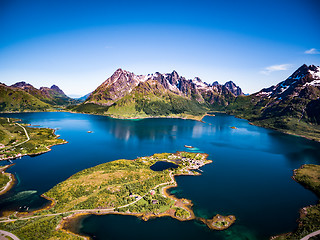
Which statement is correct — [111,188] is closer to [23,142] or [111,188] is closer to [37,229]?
[37,229]

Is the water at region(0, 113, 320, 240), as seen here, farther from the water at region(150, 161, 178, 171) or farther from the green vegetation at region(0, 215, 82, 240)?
the water at region(150, 161, 178, 171)

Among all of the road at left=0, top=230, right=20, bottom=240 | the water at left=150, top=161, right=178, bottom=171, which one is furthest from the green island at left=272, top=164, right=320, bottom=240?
the road at left=0, top=230, right=20, bottom=240

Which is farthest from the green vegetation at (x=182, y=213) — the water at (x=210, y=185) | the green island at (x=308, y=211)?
the green island at (x=308, y=211)

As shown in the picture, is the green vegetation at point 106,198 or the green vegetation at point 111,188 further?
the green vegetation at point 111,188

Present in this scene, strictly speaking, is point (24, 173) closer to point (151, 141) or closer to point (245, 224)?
point (151, 141)

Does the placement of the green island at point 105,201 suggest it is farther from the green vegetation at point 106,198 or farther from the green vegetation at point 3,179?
the green vegetation at point 3,179
